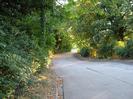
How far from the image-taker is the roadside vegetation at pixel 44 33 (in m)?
7.63

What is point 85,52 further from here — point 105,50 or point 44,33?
point 44,33

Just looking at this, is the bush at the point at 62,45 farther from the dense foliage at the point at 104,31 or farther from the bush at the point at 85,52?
the dense foliage at the point at 104,31

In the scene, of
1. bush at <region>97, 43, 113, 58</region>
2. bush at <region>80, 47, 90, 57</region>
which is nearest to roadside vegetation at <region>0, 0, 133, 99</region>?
bush at <region>97, 43, 113, 58</region>

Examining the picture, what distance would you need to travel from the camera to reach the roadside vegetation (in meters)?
7.63

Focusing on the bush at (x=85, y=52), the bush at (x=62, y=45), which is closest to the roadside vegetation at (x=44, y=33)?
the bush at (x=85, y=52)

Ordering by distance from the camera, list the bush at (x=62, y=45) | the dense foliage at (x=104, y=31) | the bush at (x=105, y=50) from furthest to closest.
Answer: the bush at (x=62, y=45) → the bush at (x=105, y=50) → the dense foliage at (x=104, y=31)

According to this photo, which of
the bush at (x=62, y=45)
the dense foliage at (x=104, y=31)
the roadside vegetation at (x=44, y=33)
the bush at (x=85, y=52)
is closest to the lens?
the roadside vegetation at (x=44, y=33)

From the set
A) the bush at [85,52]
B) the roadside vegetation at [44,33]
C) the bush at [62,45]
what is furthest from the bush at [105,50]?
the bush at [62,45]

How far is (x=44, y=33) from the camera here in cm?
1772

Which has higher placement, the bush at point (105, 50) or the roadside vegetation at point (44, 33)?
the roadside vegetation at point (44, 33)

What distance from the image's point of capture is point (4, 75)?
7.05 meters

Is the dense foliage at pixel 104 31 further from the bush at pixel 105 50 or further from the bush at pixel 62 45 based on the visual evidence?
the bush at pixel 62 45

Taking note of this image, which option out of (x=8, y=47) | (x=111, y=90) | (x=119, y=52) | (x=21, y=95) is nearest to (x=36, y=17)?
(x=111, y=90)

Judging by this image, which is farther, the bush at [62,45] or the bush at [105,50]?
the bush at [62,45]
